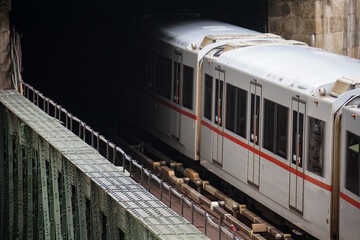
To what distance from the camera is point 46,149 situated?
46.7 ft

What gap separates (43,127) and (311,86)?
4197 millimetres

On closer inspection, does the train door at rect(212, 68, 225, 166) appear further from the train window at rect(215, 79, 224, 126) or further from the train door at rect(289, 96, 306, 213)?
the train door at rect(289, 96, 306, 213)

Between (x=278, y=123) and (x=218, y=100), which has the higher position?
(x=278, y=123)

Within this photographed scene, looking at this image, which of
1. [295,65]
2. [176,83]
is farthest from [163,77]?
[295,65]

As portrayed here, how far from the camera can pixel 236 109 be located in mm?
18031

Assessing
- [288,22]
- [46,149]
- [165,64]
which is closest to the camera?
[46,149]

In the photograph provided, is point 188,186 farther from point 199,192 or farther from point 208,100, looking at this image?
point 208,100

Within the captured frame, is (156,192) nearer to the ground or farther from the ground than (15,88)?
nearer to the ground

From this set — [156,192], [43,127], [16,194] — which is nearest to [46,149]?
[43,127]

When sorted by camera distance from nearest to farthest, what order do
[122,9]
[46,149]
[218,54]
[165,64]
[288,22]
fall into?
[46,149], [218,54], [165,64], [288,22], [122,9]

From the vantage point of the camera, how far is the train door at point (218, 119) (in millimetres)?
18781

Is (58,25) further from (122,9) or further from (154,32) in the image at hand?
(154,32)

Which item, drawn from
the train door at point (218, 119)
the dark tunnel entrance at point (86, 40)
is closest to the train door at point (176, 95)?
the train door at point (218, 119)

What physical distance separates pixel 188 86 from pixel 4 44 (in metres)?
4.09
